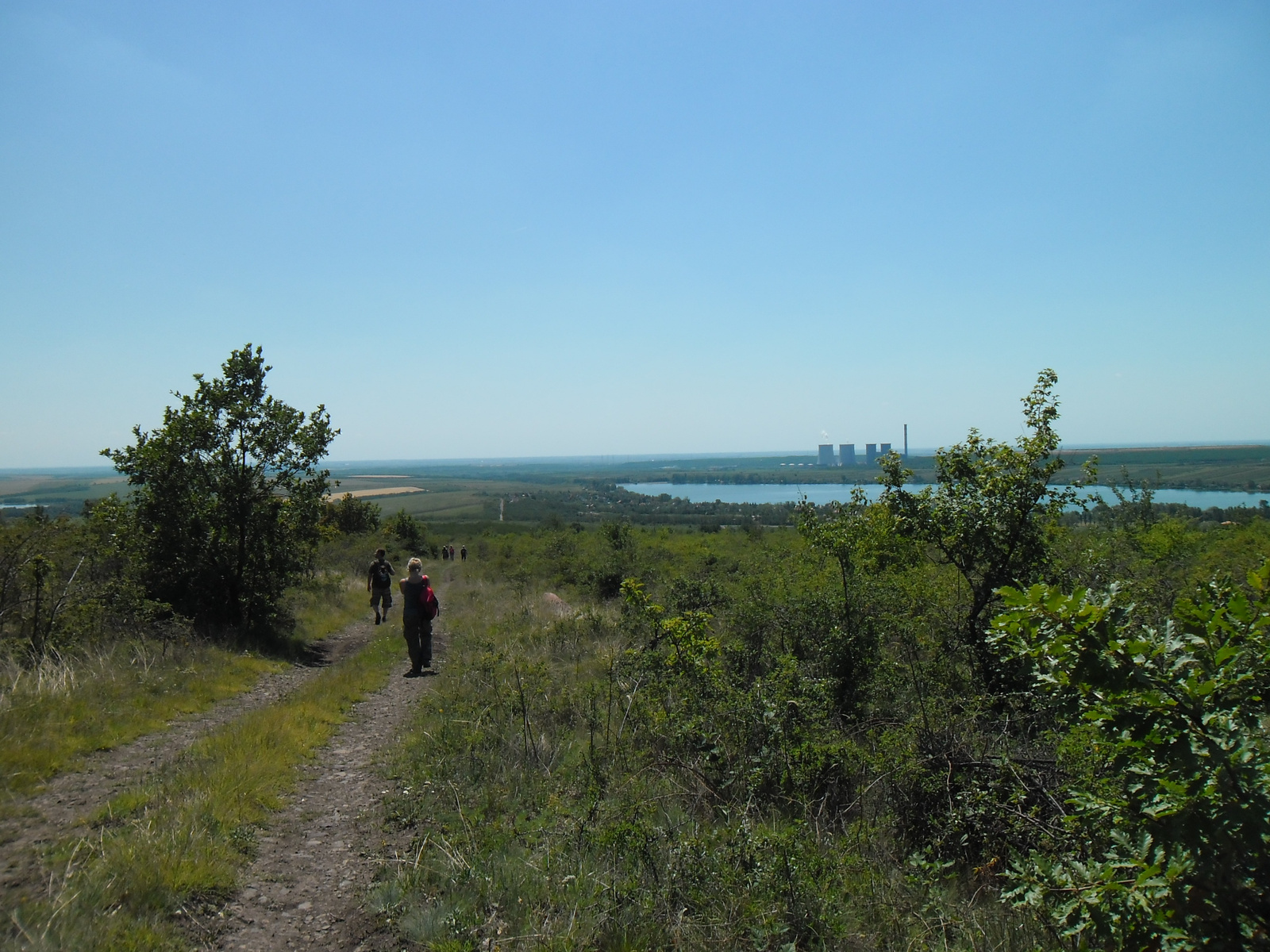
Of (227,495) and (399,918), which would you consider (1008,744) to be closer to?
(399,918)

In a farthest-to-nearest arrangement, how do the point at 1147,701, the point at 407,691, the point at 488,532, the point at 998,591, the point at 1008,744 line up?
the point at 488,532 → the point at 407,691 → the point at 1008,744 → the point at 998,591 → the point at 1147,701

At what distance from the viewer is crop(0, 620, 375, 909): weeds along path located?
369cm

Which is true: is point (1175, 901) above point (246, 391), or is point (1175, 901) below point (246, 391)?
below

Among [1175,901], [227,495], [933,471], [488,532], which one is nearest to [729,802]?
[1175,901]

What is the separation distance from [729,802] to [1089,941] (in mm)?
2374

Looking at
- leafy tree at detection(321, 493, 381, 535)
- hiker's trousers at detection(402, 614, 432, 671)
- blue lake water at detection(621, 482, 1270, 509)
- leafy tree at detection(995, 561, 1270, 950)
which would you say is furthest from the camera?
leafy tree at detection(321, 493, 381, 535)

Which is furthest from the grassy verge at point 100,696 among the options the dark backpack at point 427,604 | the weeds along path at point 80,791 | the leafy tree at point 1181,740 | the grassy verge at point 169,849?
the leafy tree at point 1181,740

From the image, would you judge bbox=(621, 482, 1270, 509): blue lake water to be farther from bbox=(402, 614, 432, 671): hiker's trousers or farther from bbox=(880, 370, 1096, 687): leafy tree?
bbox=(402, 614, 432, 671): hiker's trousers

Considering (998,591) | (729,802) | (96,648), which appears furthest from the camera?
(96,648)

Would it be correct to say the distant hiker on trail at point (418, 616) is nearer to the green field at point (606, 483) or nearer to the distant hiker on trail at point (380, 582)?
the distant hiker on trail at point (380, 582)

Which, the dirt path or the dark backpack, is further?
the dark backpack

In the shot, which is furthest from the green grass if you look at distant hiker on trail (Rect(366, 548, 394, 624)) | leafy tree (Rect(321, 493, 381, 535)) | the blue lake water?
leafy tree (Rect(321, 493, 381, 535))

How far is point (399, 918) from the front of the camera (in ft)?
12.3

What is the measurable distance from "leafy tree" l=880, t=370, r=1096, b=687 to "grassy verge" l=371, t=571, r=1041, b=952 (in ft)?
11.3
